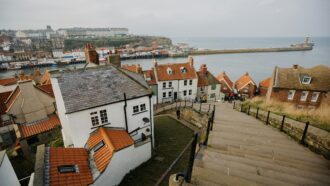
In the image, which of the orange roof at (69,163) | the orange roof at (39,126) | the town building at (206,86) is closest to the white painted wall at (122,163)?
the orange roof at (69,163)

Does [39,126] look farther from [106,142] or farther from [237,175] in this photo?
[237,175]

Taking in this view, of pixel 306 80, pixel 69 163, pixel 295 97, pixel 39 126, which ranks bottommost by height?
pixel 39 126

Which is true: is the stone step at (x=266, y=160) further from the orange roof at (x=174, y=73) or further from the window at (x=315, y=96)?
the window at (x=315, y=96)

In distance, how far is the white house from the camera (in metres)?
31.0

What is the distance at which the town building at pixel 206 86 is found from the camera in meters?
33.8

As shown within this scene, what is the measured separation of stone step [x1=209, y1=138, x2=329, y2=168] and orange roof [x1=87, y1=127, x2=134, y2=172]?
6445 mm

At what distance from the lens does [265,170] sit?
4.98 meters

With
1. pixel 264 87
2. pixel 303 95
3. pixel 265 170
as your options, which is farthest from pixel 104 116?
pixel 264 87

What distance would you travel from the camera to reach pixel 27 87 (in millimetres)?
18703

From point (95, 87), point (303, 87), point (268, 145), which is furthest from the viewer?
point (303, 87)

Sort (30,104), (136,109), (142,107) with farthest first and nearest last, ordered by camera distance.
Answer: (30,104) < (142,107) < (136,109)

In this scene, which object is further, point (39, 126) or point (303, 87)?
point (303, 87)

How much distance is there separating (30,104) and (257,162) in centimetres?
2261

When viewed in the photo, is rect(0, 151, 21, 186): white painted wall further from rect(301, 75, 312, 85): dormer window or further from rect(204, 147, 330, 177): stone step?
rect(301, 75, 312, 85): dormer window
